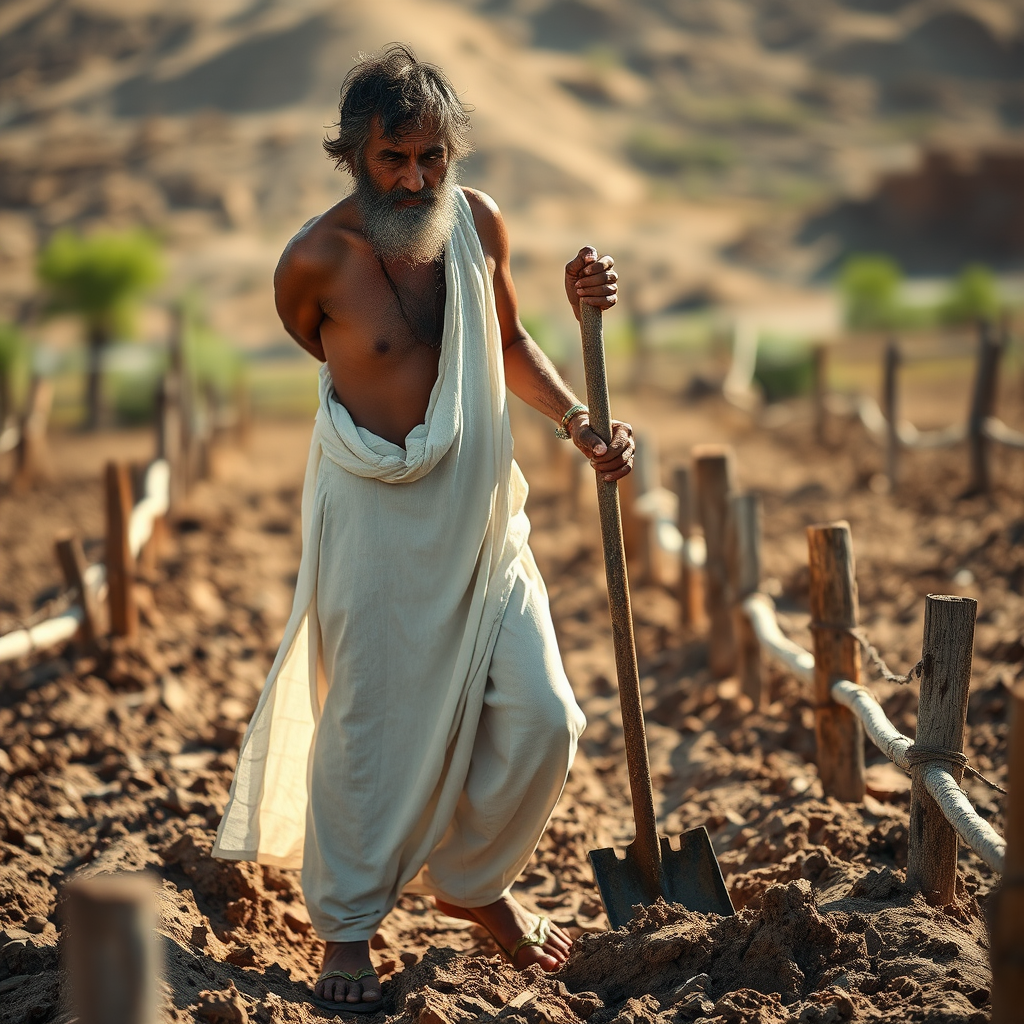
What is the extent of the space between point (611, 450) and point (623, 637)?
1.47 ft

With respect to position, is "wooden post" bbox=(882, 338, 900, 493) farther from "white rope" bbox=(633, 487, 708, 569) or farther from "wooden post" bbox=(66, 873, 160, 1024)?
"wooden post" bbox=(66, 873, 160, 1024)

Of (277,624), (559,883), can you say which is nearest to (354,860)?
(559,883)

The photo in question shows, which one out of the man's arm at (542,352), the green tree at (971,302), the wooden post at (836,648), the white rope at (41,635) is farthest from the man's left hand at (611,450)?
the green tree at (971,302)

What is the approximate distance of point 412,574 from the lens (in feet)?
9.47

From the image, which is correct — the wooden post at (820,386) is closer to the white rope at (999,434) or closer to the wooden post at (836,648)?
the white rope at (999,434)

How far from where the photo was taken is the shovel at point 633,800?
2.94 meters

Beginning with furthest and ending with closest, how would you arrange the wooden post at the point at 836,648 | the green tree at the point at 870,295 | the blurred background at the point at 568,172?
the green tree at the point at 870,295
the blurred background at the point at 568,172
the wooden post at the point at 836,648

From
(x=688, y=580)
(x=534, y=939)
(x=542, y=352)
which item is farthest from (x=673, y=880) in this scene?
(x=688, y=580)

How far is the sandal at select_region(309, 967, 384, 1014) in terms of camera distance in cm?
273

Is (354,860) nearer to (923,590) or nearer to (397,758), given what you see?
(397,758)

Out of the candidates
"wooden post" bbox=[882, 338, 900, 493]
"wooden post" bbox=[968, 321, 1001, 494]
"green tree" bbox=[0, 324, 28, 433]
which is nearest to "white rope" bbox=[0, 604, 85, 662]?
"wooden post" bbox=[968, 321, 1001, 494]

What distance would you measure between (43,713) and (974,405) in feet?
19.6

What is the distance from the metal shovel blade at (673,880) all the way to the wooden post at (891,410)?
21.0 feet

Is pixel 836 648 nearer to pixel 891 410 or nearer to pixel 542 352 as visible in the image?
pixel 542 352
